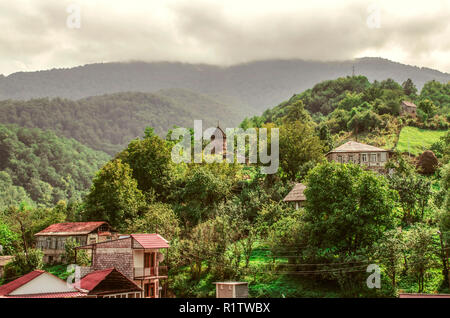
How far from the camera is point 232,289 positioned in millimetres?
31266

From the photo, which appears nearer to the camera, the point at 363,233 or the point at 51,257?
the point at 363,233

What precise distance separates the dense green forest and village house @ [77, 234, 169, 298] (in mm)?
2162

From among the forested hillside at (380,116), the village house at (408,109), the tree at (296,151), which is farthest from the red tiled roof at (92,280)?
the village house at (408,109)

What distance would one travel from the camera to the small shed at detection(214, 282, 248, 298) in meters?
31.0

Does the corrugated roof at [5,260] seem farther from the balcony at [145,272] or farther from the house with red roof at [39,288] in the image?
the house with red roof at [39,288]

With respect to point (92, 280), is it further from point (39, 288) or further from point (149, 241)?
point (149, 241)

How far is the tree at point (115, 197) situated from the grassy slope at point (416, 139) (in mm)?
34715

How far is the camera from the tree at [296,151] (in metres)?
53.7

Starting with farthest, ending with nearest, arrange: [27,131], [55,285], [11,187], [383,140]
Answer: [27,131], [11,187], [383,140], [55,285]

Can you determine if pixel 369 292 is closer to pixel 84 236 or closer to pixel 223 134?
pixel 84 236

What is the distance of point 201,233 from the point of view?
126 ft

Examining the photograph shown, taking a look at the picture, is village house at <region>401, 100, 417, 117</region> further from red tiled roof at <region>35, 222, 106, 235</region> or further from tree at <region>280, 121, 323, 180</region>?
red tiled roof at <region>35, 222, 106, 235</region>

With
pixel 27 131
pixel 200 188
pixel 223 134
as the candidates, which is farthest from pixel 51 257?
pixel 27 131
